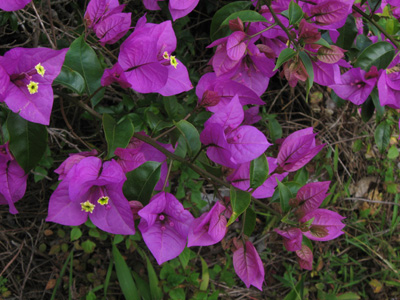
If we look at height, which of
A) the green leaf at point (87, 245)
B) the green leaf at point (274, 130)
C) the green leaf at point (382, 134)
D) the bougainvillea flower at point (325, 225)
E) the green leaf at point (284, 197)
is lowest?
the green leaf at point (87, 245)

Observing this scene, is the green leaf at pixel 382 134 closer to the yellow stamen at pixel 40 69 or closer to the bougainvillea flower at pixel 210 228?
the bougainvillea flower at pixel 210 228

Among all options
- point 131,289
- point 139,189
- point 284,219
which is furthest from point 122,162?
point 131,289

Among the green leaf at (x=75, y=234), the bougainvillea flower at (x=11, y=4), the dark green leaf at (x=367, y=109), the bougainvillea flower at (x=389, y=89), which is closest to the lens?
the bougainvillea flower at (x=11, y=4)

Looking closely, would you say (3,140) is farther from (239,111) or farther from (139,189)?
(239,111)

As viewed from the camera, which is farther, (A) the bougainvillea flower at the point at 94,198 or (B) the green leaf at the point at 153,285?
(B) the green leaf at the point at 153,285

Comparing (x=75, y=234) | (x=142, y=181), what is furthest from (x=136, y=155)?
(x=75, y=234)

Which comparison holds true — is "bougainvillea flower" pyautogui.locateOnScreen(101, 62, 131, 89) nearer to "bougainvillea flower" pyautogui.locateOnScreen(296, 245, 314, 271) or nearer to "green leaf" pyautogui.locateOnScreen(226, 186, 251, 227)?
"green leaf" pyautogui.locateOnScreen(226, 186, 251, 227)

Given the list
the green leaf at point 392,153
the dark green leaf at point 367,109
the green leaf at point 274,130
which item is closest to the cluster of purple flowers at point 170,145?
the dark green leaf at point 367,109
